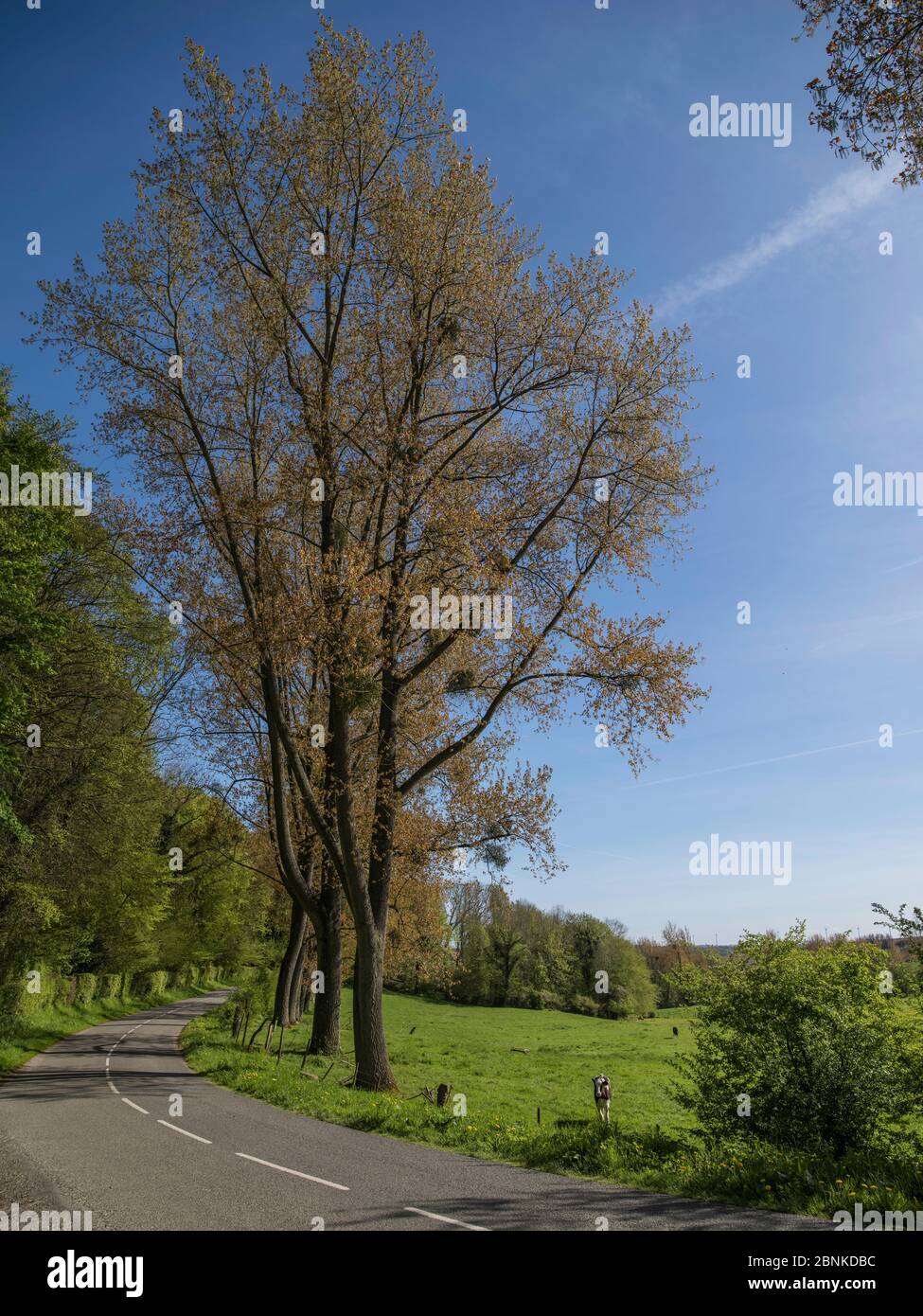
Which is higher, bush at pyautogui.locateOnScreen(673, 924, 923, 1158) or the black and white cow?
bush at pyautogui.locateOnScreen(673, 924, 923, 1158)

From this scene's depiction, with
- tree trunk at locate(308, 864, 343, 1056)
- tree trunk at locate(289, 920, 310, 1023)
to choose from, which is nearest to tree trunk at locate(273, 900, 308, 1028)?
tree trunk at locate(289, 920, 310, 1023)

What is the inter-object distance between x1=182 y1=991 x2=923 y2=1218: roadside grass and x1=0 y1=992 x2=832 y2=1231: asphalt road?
0.55 metres

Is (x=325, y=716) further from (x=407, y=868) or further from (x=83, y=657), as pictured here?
(x=83, y=657)

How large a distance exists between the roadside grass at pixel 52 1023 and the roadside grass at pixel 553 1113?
15.5 ft

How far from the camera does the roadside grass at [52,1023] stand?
22.2 m

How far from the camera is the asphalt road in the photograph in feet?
24.4

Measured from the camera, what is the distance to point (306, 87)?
15828 mm

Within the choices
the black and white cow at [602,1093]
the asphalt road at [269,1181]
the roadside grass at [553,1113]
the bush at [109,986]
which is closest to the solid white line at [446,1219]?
the asphalt road at [269,1181]

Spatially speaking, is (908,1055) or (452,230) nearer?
(908,1055)

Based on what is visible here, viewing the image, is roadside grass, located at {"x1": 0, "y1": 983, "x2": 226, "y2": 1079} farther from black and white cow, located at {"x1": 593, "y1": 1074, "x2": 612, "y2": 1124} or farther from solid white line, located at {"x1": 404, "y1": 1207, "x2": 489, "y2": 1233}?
solid white line, located at {"x1": 404, "y1": 1207, "x2": 489, "y2": 1233}

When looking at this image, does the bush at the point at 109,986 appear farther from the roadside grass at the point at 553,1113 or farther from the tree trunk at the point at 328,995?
the tree trunk at the point at 328,995
